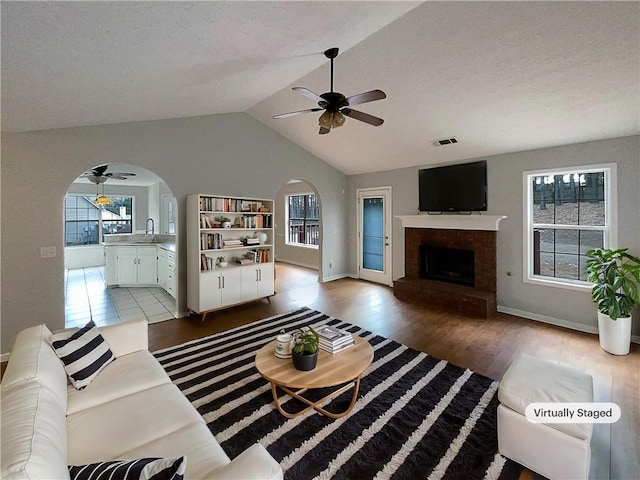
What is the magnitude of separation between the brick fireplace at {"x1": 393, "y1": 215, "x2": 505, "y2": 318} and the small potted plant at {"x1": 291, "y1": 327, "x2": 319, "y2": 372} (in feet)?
10.6

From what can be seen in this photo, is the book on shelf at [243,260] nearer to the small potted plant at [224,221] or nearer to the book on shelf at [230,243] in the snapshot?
the book on shelf at [230,243]

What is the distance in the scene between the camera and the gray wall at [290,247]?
8.16 meters

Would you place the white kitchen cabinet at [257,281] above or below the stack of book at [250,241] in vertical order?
below

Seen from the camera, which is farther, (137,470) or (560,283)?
(560,283)

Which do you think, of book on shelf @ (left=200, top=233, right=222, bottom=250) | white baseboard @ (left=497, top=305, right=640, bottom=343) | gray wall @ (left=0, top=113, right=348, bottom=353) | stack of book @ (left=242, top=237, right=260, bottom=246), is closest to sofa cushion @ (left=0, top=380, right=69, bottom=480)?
gray wall @ (left=0, top=113, right=348, bottom=353)

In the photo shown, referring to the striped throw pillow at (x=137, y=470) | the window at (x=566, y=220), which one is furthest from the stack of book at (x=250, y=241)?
the window at (x=566, y=220)

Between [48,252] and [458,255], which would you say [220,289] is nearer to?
[48,252]

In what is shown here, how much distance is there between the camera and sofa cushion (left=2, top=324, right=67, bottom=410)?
4.68 ft

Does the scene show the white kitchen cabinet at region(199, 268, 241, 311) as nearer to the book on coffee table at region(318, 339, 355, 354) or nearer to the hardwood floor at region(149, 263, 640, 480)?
the hardwood floor at region(149, 263, 640, 480)

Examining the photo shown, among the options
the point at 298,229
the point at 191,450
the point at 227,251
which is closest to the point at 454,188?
the point at 227,251

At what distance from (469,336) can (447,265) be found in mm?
1865

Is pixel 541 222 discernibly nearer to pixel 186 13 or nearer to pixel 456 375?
pixel 456 375

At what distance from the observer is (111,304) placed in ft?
16.2

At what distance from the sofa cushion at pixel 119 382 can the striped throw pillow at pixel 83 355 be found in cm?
5
